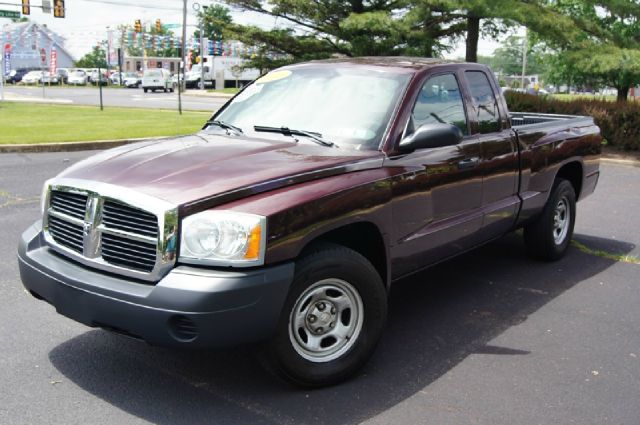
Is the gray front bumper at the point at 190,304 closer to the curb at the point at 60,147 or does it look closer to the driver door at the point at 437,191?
the driver door at the point at 437,191

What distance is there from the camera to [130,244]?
3.32 m

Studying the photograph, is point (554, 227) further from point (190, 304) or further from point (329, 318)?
point (190, 304)

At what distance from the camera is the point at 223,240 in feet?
10.5

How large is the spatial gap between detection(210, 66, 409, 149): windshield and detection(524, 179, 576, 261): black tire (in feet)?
7.81

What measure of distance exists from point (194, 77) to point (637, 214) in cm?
6321

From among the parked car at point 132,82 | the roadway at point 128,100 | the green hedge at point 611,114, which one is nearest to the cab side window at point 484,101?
the green hedge at point 611,114

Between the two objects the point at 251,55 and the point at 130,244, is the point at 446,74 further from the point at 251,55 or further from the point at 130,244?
the point at 251,55

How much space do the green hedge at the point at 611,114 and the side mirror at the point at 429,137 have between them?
12.2 metres

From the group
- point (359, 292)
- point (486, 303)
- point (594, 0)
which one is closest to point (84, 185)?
point (359, 292)

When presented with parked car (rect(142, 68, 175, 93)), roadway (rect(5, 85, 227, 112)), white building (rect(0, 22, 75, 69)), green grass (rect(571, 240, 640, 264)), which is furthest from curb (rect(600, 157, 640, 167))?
white building (rect(0, 22, 75, 69))

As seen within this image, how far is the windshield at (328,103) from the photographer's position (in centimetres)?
422

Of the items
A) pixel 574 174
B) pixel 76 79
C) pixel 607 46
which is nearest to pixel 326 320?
pixel 574 174

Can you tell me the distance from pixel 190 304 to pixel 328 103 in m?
1.91

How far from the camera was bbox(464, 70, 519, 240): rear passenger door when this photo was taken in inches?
197
